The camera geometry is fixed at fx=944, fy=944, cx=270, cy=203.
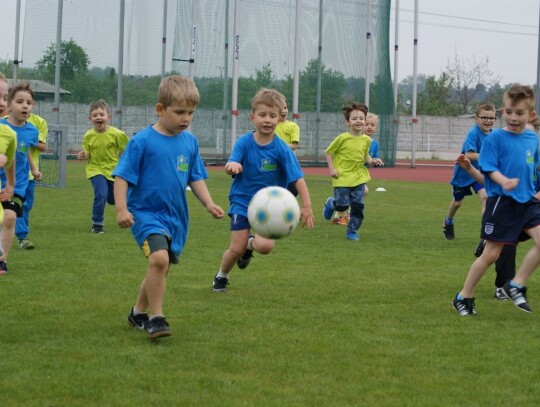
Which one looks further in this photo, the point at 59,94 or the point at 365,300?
the point at 59,94

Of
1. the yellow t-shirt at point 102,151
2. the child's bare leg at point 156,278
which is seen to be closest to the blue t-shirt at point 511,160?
the child's bare leg at point 156,278

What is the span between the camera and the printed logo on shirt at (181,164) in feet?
20.6

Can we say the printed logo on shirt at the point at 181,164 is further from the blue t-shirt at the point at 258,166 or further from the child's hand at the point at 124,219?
the blue t-shirt at the point at 258,166

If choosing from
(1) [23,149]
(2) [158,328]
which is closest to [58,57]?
(1) [23,149]

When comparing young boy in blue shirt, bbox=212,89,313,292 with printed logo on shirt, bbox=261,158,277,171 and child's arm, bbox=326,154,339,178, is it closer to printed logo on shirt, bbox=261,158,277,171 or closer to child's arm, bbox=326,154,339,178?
printed logo on shirt, bbox=261,158,277,171

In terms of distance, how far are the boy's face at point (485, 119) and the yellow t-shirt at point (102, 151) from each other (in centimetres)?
489

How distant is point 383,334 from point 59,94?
27235 millimetres

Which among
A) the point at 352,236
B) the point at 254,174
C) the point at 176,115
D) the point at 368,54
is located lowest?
the point at 352,236

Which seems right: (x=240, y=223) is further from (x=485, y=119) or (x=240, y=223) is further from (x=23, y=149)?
(x=485, y=119)

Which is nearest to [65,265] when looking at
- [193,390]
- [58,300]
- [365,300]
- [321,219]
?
[58,300]

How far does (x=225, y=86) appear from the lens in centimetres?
3134

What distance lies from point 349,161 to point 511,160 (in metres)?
5.82

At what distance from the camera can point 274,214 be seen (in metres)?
6.64

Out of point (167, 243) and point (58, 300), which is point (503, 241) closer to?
point (167, 243)
